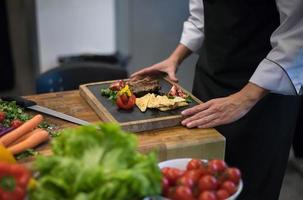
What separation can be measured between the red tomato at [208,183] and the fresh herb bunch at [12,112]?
55cm

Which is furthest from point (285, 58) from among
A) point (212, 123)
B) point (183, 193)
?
point (183, 193)

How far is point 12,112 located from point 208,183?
2.06 feet

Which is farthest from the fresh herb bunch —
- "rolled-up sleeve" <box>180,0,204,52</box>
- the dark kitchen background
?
the dark kitchen background

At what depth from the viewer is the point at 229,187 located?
0.78m

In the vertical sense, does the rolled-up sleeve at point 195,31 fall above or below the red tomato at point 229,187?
above

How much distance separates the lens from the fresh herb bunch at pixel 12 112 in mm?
1158

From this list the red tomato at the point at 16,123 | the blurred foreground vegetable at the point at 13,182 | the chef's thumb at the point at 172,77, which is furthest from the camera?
the chef's thumb at the point at 172,77

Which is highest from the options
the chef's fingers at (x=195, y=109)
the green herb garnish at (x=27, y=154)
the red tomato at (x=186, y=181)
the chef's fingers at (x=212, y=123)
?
the red tomato at (x=186, y=181)

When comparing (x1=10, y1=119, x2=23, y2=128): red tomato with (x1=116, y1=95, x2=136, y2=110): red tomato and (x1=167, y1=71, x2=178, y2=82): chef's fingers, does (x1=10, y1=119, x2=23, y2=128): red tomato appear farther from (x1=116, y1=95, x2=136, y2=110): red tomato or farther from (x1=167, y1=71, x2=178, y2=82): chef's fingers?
(x1=167, y1=71, x2=178, y2=82): chef's fingers

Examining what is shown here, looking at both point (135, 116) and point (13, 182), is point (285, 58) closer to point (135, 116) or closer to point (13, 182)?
point (135, 116)

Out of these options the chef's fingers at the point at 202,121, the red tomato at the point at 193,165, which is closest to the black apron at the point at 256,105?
the chef's fingers at the point at 202,121

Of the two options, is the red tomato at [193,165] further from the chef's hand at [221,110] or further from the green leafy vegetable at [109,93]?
the green leafy vegetable at [109,93]

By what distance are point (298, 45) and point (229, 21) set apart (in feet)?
0.82

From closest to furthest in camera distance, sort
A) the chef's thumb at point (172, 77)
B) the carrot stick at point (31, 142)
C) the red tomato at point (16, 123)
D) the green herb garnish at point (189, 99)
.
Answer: the carrot stick at point (31, 142) → the red tomato at point (16, 123) → the green herb garnish at point (189, 99) → the chef's thumb at point (172, 77)
